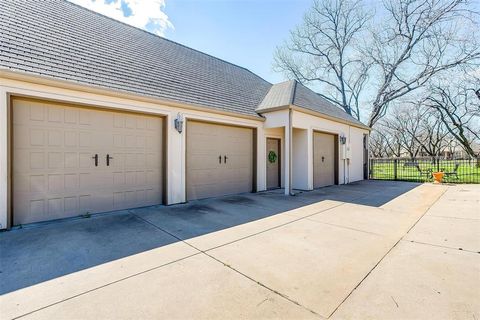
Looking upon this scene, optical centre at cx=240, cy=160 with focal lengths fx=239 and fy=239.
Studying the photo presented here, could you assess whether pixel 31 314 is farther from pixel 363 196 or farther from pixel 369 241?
pixel 363 196

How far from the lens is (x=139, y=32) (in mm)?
8977

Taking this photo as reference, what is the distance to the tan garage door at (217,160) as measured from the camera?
24.1 feet

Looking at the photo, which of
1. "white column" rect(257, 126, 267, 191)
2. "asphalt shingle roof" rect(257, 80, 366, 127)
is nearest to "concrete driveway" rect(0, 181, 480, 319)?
"white column" rect(257, 126, 267, 191)

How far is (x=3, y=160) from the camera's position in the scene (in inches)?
171

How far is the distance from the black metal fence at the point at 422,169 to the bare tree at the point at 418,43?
866cm

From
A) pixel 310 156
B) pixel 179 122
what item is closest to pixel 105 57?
pixel 179 122

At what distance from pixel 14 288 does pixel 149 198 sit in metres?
4.00

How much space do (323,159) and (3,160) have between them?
1018 centimetres

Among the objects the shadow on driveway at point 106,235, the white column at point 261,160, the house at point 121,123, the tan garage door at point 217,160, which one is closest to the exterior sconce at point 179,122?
the house at point 121,123

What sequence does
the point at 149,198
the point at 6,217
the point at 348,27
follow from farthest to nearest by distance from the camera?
the point at 348,27
the point at 149,198
the point at 6,217

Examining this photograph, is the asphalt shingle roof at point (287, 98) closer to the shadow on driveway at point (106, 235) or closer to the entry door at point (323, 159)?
the entry door at point (323, 159)

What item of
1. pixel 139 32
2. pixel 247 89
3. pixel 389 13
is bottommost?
pixel 247 89

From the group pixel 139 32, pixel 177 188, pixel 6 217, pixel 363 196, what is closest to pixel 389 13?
pixel 363 196

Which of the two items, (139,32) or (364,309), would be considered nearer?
(364,309)
